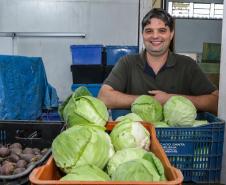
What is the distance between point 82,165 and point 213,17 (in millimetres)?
4822

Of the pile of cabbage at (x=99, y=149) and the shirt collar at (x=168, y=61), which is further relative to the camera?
the shirt collar at (x=168, y=61)

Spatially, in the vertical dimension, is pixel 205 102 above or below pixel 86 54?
below

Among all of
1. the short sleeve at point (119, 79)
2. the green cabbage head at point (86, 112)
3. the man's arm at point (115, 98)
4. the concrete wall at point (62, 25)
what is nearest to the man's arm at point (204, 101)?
the man's arm at point (115, 98)

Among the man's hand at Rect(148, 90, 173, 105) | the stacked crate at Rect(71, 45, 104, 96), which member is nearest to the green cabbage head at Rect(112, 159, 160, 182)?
the man's hand at Rect(148, 90, 173, 105)

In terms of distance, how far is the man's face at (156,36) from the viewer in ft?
7.32

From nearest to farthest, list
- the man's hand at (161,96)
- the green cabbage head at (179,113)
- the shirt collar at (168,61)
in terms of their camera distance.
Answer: the green cabbage head at (179,113) < the man's hand at (161,96) < the shirt collar at (168,61)

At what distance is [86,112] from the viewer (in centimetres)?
131

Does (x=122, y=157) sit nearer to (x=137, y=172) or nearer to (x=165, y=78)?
(x=137, y=172)

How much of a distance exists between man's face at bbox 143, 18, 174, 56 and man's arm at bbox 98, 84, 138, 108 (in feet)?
1.24

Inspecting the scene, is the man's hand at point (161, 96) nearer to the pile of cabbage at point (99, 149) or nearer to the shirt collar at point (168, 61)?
the shirt collar at point (168, 61)

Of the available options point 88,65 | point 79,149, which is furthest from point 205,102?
point 88,65

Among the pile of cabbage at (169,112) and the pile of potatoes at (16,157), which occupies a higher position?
the pile of cabbage at (169,112)

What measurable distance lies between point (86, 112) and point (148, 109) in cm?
43

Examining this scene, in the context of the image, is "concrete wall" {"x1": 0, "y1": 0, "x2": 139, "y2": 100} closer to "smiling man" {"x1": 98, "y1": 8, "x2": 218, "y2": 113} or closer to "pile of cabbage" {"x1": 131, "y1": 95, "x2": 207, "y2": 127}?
"smiling man" {"x1": 98, "y1": 8, "x2": 218, "y2": 113}
